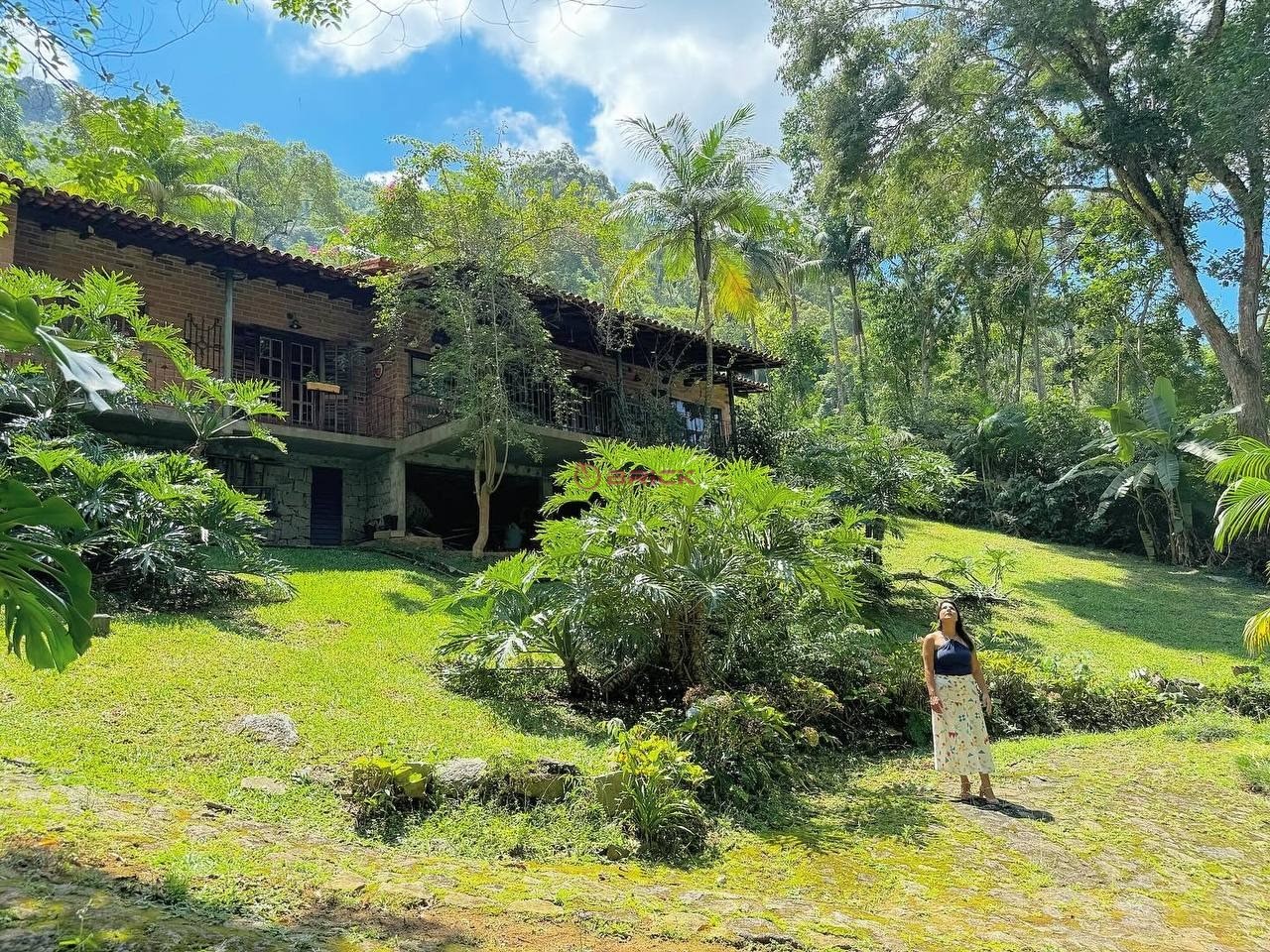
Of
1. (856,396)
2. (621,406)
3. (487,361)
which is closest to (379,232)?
(487,361)

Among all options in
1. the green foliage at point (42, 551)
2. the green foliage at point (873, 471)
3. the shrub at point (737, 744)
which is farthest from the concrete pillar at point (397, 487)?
the green foliage at point (42, 551)

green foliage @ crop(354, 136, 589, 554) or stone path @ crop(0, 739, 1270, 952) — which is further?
green foliage @ crop(354, 136, 589, 554)

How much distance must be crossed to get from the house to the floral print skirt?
928 centimetres

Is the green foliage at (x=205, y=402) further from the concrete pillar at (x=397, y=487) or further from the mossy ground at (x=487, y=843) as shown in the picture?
the concrete pillar at (x=397, y=487)

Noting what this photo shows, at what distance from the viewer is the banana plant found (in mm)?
16984

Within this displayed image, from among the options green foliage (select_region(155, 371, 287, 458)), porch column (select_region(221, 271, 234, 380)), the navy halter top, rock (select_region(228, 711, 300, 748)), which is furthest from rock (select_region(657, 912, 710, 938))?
porch column (select_region(221, 271, 234, 380))

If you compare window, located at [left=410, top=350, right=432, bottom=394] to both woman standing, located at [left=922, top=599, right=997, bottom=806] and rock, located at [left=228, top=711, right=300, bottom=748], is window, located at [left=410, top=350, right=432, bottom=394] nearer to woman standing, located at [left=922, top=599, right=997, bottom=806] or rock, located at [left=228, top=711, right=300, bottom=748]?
rock, located at [left=228, top=711, right=300, bottom=748]

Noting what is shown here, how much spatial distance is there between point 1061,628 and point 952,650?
7468 mm

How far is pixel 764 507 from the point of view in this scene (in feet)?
20.1

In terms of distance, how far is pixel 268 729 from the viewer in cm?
502

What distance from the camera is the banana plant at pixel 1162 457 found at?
17.0 metres

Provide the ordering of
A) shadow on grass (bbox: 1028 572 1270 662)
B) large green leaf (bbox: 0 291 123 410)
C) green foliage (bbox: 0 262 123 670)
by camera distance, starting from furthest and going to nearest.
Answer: shadow on grass (bbox: 1028 572 1270 662) < green foliage (bbox: 0 262 123 670) < large green leaf (bbox: 0 291 123 410)

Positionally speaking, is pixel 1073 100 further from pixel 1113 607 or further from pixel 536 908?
pixel 536 908

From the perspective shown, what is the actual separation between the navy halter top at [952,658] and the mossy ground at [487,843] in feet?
2.92
